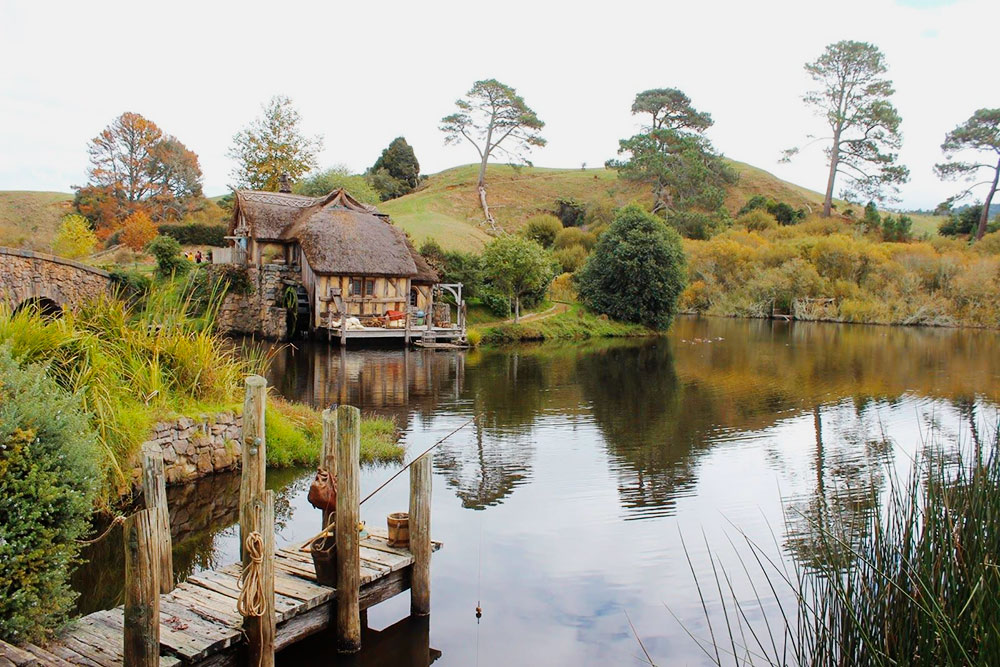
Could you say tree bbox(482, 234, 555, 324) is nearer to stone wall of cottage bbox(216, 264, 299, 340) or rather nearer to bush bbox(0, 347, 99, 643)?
stone wall of cottage bbox(216, 264, 299, 340)

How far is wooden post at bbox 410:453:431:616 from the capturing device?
271 inches

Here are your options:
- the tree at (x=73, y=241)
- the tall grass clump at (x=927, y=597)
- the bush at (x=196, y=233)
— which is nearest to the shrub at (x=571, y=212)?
the bush at (x=196, y=233)

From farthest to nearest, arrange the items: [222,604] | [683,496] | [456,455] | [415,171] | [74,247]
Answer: [415,171], [74,247], [456,455], [683,496], [222,604]

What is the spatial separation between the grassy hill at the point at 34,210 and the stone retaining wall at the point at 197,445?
44.2 metres

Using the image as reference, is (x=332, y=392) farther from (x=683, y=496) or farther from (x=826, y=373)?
(x=826, y=373)

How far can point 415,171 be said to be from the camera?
Result: 247 ft

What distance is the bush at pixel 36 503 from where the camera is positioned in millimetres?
4758

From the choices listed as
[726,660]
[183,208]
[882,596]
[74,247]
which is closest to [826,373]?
[726,660]

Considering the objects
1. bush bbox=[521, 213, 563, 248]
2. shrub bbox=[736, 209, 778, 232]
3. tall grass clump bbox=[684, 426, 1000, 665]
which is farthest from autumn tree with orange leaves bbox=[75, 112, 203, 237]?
tall grass clump bbox=[684, 426, 1000, 665]

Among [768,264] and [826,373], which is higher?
[768,264]

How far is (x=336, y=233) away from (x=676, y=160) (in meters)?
41.4

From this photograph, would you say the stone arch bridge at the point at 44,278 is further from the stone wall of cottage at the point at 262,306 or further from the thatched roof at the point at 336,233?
the thatched roof at the point at 336,233

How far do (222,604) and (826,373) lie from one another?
22537mm

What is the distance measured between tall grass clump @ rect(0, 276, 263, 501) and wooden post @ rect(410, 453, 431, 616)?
3770 millimetres
